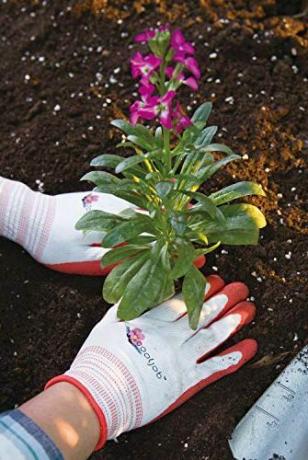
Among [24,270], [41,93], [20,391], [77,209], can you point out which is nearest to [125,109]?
[41,93]

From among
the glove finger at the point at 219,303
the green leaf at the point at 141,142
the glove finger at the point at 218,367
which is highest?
the green leaf at the point at 141,142

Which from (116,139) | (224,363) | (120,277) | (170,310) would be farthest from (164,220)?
(116,139)

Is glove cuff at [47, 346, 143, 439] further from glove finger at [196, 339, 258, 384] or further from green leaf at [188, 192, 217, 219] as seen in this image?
green leaf at [188, 192, 217, 219]

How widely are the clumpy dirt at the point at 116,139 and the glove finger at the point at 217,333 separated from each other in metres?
0.04

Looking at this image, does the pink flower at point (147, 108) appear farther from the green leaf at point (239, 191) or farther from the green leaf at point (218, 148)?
the green leaf at point (239, 191)

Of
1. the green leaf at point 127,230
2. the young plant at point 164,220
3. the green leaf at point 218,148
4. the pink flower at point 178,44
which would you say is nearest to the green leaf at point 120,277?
the young plant at point 164,220

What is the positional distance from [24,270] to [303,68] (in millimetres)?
1065

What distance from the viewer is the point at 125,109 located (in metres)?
2.42

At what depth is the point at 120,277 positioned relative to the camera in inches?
73.8

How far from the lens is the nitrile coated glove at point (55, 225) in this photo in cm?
211

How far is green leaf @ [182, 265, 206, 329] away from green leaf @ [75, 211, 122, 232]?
0.71ft

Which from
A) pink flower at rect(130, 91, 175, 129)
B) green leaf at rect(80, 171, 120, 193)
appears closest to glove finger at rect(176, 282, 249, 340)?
green leaf at rect(80, 171, 120, 193)

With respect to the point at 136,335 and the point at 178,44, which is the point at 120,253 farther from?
the point at 178,44

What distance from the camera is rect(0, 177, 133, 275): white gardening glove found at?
2.11 m
